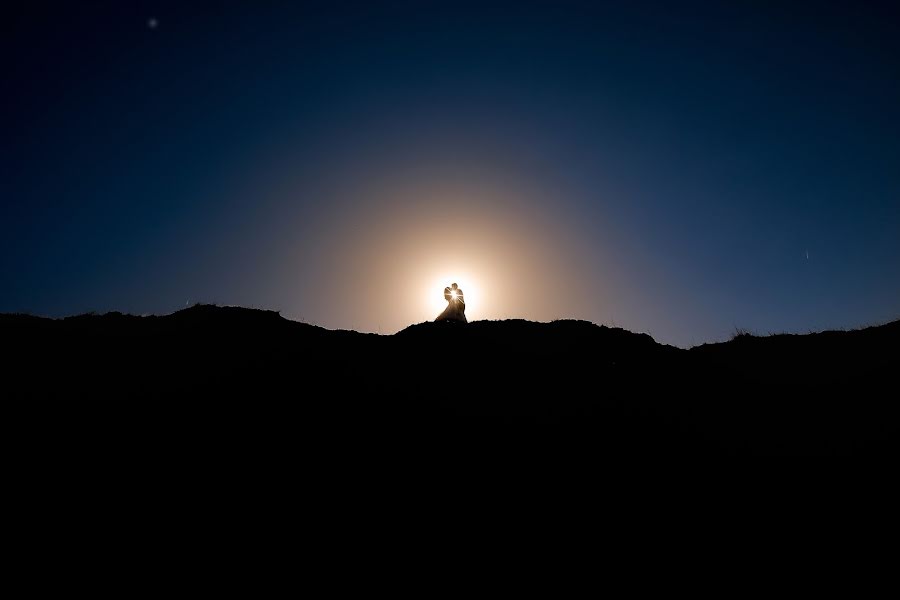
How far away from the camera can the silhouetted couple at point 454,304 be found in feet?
67.4

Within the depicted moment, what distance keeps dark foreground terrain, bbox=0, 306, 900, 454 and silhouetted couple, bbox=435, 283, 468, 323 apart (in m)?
6.86

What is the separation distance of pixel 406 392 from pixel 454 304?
1273 cm

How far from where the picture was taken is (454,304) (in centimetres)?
2227

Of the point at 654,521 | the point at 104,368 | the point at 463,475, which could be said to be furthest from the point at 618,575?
the point at 104,368

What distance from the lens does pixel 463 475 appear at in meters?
7.76

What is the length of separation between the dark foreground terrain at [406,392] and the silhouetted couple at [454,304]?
22.5 feet

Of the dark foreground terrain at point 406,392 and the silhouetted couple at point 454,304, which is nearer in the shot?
the dark foreground terrain at point 406,392

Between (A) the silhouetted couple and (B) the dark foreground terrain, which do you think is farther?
(A) the silhouetted couple

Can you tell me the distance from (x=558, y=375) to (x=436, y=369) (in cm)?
358

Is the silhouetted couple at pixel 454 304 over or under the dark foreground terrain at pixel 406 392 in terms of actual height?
over

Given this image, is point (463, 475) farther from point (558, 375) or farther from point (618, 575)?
point (558, 375)

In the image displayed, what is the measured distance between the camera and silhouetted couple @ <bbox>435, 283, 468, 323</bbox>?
20547 millimetres

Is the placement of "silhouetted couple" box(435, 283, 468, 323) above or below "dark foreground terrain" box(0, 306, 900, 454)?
above

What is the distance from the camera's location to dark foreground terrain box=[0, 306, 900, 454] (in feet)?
26.1
